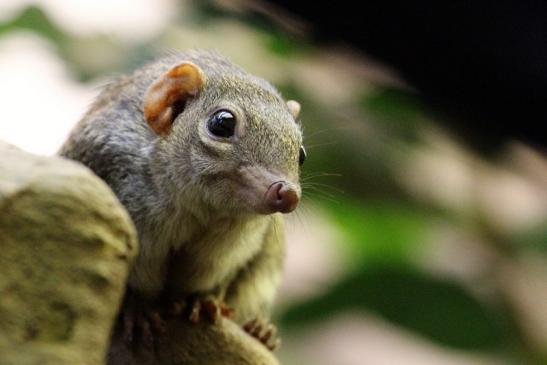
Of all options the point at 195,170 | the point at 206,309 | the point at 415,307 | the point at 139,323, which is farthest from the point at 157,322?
the point at 415,307

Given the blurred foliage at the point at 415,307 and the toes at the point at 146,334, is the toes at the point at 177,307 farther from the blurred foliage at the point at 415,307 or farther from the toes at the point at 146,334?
the blurred foliage at the point at 415,307

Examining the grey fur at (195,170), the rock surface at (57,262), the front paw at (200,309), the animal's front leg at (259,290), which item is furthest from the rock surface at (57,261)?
the animal's front leg at (259,290)

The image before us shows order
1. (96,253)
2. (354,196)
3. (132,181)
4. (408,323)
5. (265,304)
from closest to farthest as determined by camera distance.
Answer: (96,253), (132,181), (265,304), (408,323), (354,196)

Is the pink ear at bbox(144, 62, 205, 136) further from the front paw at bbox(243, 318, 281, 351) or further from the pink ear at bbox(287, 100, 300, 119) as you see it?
the front paw at bbox(243, 318, 281, 351)

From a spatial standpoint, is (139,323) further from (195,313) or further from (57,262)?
(57,262)

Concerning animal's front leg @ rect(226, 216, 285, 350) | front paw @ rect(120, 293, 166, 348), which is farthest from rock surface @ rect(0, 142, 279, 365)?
animal's front leg @ rect(226, 216, 285, 350)

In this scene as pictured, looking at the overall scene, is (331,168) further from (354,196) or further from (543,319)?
(543,319)

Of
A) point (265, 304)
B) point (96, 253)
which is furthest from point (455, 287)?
point (96, 253)
